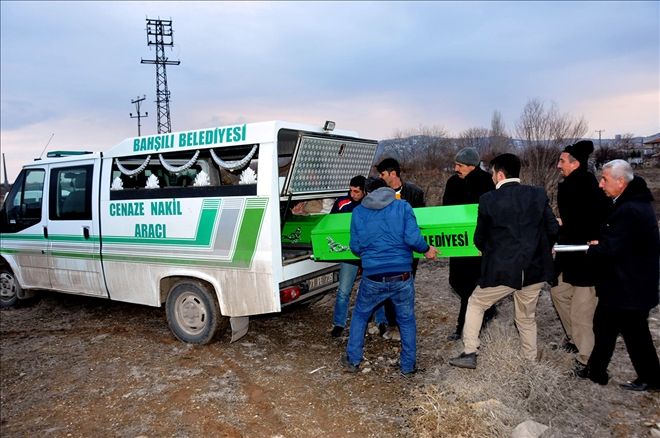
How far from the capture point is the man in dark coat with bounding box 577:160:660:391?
3582 millimetres

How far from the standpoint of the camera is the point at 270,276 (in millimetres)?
4473

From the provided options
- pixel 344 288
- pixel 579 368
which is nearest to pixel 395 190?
pixel 344 288

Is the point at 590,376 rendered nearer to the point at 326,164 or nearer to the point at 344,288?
the point at 344,288

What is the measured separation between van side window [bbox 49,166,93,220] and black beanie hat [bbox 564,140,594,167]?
17.5 feet

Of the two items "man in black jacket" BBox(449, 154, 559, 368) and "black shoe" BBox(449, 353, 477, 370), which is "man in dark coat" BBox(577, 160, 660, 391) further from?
"black shoe" BBox(449, 353, 477, 370)

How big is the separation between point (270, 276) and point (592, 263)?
9.30ft

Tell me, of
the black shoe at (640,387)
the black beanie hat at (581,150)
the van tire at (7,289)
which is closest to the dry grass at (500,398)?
the black shoe at (640,387)

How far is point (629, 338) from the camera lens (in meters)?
3.75

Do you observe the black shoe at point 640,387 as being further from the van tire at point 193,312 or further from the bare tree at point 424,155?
the bare tree at point 424,155

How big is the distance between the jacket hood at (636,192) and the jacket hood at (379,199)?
72.5 inches

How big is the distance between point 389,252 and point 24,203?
18.2ft

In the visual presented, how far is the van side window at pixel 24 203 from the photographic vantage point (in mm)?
6531

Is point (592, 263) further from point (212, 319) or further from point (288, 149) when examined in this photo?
point (212, 319)

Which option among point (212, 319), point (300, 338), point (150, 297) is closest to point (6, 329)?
point (150, 297)
